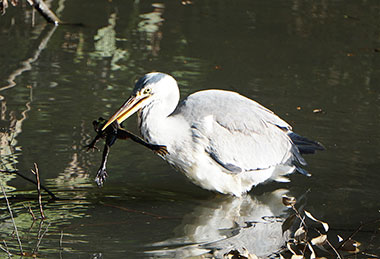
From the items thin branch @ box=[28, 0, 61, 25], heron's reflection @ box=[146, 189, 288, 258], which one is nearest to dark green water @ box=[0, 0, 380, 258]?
heron's reflection @ box=[146, 189, 288, 258]

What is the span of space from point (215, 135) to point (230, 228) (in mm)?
905

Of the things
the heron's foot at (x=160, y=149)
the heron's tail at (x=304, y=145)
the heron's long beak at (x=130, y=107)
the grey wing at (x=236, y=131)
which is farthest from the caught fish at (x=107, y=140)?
the heron's tail at (x=304, y=145)

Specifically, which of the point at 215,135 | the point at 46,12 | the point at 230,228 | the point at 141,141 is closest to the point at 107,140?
the point at 141,141

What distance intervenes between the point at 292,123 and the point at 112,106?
2.01 m

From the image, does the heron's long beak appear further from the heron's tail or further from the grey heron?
the heron's tail

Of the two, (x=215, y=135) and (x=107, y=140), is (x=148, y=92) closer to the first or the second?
(x=107, y=140)

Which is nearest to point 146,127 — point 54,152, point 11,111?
point 54,152

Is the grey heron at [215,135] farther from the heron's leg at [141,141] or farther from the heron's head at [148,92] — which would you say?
the heron's leg at [141,141]

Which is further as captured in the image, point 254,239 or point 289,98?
point 289,98

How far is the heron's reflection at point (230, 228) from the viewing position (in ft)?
18.7

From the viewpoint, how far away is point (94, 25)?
12.4 meters

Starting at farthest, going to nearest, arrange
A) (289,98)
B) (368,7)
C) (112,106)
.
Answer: (368,7) → (289,98) → (112,106)

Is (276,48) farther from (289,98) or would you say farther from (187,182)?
(187,182)

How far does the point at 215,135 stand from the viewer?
6719 mm
